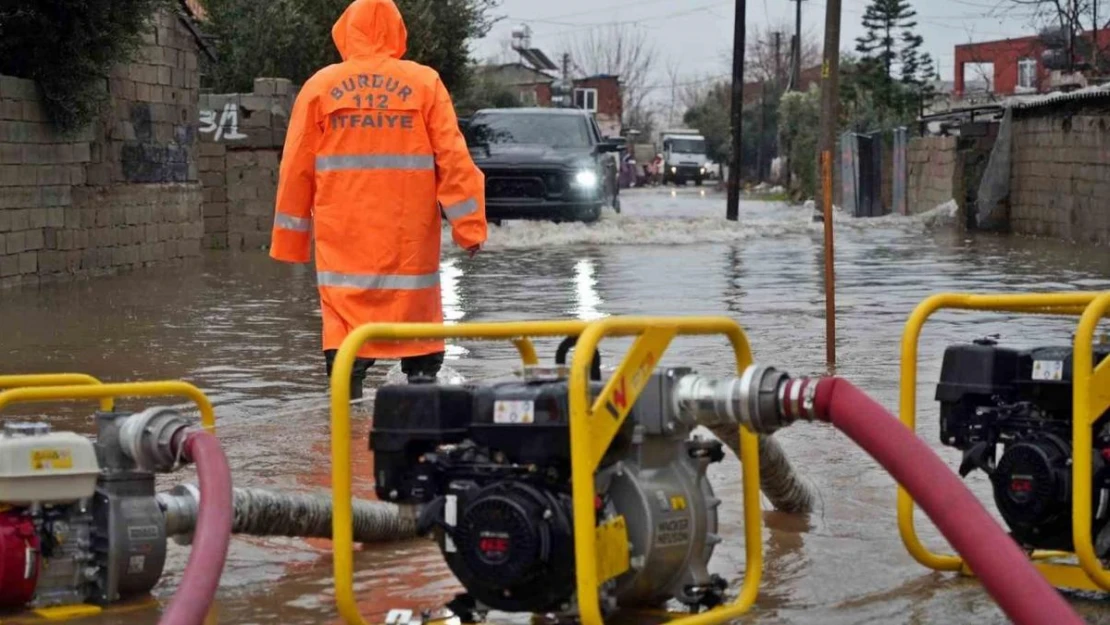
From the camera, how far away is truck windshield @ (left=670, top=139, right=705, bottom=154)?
8062cm

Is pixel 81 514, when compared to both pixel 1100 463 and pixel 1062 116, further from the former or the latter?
pixel 1062 116

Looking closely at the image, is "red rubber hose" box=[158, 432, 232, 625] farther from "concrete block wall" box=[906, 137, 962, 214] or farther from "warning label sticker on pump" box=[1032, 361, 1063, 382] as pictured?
"concrete block wall" box=[906, 137, 962, 214]

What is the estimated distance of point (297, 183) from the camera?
7.59 m

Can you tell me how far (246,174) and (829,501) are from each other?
20.6 metres

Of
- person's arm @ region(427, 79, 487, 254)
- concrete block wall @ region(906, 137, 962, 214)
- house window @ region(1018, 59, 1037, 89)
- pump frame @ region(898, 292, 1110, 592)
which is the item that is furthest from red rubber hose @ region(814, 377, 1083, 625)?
house window @ region(1018, 59, 1037, 89)

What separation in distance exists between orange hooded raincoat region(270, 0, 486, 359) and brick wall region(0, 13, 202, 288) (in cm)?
1131

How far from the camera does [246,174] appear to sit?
88.4 ft

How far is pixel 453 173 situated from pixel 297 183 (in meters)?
0.60

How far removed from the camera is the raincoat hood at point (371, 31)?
7.57 meters

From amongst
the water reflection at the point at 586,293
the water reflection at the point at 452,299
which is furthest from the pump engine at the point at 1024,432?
the water reflection at the point at 586,293

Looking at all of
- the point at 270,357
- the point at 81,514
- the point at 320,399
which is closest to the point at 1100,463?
the point at 81,514

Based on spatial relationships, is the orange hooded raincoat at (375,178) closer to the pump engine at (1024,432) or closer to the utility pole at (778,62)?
the pump engine at (1024,432)

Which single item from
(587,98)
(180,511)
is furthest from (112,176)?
(587,98)

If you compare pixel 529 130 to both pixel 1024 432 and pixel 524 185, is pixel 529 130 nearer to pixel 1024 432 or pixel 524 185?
pixel 524 185
